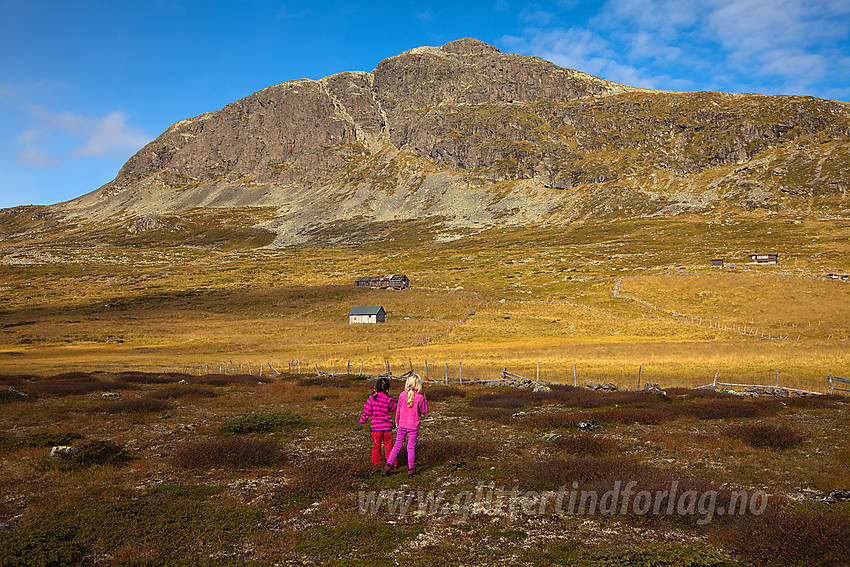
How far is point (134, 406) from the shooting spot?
822 inches

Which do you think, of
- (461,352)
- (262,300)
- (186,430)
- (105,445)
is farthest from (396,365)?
(262,300)

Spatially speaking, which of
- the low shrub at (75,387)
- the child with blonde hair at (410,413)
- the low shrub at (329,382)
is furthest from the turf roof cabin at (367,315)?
the child with blonde hair at (410,413)

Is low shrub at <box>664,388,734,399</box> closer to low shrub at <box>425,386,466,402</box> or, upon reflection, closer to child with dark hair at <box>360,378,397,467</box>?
low shrub at <box>425,386,466,402</box>

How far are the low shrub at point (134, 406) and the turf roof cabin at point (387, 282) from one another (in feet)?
337

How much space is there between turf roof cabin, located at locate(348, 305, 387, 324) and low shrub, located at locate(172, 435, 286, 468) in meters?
71.4

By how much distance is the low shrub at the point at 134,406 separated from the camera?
66.9ft

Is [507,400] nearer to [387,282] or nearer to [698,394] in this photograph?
[698,394]

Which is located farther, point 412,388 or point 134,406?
point 134,406

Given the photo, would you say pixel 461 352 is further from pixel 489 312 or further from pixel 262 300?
pixel 262 300

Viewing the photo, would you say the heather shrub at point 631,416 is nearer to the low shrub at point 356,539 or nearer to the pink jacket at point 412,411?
the pink jacket at point 412,411

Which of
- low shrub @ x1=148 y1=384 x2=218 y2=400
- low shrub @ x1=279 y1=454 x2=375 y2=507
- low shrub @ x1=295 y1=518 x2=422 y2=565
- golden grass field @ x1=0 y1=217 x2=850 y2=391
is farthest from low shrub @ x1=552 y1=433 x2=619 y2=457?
golden grass field @ x1=0 y1=217 x2=850 y2=391

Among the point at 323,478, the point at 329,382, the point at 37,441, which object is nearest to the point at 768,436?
the point at 323,478

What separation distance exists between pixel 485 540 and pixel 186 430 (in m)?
13.4

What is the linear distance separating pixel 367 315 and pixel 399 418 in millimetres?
74374
